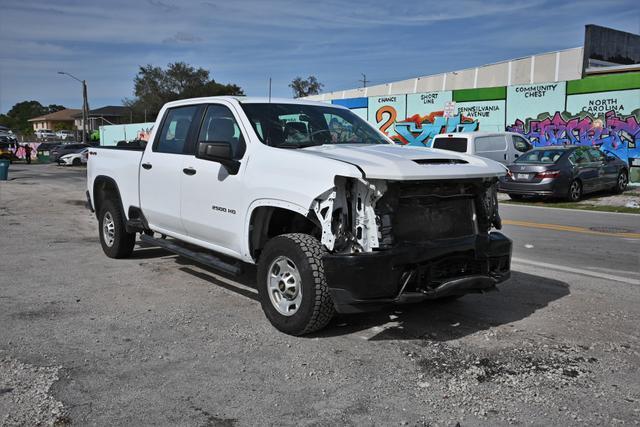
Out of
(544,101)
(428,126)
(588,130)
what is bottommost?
(588,130)

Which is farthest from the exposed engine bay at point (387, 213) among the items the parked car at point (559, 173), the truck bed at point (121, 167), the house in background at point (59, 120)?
the house in background at point (59, 120)

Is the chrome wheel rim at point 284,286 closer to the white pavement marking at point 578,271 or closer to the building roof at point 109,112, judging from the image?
the white pavement marking at point 578,271

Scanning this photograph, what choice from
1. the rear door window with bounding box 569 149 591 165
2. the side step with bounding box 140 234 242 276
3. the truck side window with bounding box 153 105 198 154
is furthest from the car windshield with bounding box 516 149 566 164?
the side step with bounding box 140 234 242 276

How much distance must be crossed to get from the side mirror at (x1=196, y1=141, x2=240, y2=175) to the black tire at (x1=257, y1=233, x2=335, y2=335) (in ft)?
2.87

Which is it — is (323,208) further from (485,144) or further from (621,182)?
(621,182)

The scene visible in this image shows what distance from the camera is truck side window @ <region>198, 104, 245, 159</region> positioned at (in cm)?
560

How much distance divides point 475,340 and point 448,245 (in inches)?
31.3

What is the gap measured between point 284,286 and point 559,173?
13.4m

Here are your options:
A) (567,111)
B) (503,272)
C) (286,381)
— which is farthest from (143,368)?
(567,111)

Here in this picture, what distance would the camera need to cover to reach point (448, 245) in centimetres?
477

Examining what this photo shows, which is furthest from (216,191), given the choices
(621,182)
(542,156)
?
(621,182)

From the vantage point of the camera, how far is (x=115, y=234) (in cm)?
776

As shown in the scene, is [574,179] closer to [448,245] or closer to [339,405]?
[448,245]

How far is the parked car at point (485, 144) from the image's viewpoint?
61.0 feet
